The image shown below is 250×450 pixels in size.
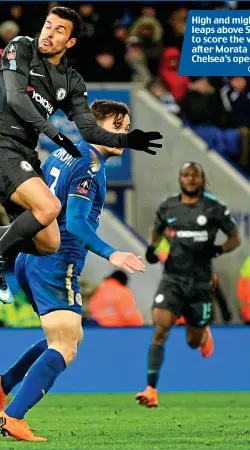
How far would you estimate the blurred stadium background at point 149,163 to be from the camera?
11.0m

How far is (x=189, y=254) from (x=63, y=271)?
3226 mm

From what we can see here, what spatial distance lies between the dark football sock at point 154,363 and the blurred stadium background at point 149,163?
123cm

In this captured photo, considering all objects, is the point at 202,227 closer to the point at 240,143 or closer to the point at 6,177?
the point at 240,143

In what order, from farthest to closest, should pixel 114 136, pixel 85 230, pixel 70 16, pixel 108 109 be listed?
pixel 108 109 → pixel 70 16 → pixel 114 136 → pixel 85 230

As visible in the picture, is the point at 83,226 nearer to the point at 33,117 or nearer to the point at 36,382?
the point at 33,117

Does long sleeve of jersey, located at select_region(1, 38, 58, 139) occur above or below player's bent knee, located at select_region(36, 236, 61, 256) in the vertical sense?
above

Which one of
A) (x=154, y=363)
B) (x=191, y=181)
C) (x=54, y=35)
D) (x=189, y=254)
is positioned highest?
(x=54, y=35)

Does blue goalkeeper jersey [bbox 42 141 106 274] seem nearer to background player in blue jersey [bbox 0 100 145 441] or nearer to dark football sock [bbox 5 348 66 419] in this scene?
background player in blue jersey [bbox 0 100 145 441]

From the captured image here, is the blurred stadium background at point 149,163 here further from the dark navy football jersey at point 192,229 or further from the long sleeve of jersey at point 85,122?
the long sleeve of jersey at point 85,122

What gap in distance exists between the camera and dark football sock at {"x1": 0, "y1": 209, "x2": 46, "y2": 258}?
23.2 ft

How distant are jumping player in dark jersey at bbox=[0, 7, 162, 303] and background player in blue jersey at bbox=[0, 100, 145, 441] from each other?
106 mm

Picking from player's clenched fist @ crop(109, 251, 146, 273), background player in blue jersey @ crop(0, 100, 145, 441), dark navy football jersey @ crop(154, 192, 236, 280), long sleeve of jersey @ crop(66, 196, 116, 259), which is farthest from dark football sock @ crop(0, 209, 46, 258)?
dark navy football jersey @ crop(154, 192, 236, 280)

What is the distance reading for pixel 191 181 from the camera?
10062 mm

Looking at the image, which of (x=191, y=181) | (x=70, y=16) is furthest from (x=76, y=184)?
(x=191, y=181)
